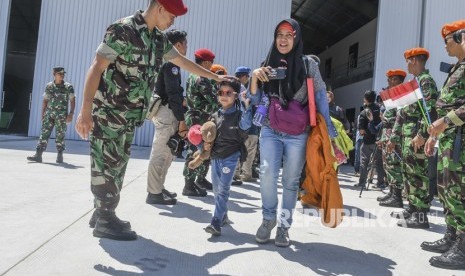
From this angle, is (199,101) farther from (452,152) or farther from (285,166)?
(452,152)

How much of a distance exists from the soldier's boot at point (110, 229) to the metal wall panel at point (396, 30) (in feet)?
38.1

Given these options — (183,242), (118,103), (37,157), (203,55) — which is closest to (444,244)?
(183,242)

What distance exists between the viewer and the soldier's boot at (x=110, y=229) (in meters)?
2.76

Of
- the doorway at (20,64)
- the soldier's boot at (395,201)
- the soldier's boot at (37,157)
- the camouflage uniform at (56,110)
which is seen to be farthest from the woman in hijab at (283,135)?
the doorway at (20,64)

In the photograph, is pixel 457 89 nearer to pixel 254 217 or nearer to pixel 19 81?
pixel 254 217

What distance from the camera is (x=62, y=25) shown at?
13586mm

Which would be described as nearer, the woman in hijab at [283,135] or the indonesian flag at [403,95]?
the woman in hijab at [283,135]

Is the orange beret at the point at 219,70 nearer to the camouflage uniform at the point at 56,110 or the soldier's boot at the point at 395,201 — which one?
the soldier's boot at the point at 395,201

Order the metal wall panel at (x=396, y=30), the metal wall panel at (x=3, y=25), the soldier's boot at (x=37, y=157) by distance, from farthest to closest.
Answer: the metal wall panel at (x=3, y=25) < the metal wall panel at (x=396, y=30) < the soldier's boot at (x=37, y=157)

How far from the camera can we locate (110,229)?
2781mm

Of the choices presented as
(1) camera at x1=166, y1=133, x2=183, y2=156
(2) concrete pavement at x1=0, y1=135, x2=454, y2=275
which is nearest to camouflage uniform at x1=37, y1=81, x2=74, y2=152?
(2) concrete pavement at x1=0, y1=135, x2=454, y2=275

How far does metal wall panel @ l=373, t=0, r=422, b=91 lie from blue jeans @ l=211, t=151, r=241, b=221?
35.5ft

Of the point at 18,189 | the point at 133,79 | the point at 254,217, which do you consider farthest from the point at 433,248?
the point at 18,189

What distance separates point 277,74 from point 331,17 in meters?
18.4
